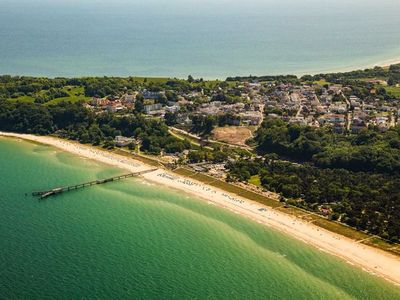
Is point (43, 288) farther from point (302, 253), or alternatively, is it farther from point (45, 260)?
point (302, 253)

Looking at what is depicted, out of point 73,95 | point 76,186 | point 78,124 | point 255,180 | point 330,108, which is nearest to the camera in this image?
point 76,186

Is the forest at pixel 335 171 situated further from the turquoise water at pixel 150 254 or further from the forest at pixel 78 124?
the forest at pixel 78 124

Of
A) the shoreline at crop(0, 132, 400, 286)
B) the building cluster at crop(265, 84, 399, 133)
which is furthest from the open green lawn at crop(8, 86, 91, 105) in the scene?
the building cluster at crop(265, 84, 399, 133)

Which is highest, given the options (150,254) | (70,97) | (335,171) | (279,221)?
(70,97)

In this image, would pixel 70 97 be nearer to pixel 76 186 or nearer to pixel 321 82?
pixel 76 186

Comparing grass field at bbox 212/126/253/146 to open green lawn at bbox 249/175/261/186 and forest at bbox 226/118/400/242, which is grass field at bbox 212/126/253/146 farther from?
open green lawn at bbox 249/175/261/186

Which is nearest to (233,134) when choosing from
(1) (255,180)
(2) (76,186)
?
(1) (255,180)

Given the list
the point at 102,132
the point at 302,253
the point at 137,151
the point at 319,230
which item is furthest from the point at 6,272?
the point at 102,132
